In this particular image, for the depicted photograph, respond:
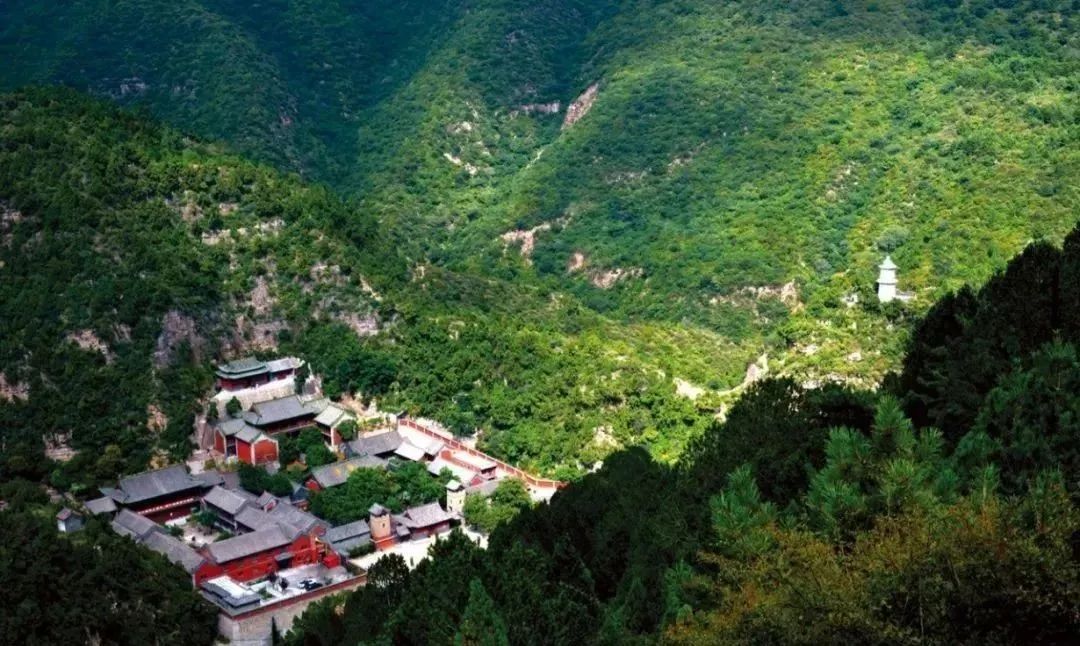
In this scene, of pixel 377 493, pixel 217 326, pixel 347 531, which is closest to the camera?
pixel 347 531

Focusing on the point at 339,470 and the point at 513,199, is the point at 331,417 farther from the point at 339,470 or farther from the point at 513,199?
the point at 513,199

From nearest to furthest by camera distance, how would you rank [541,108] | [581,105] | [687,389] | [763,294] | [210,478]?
1. [210,478]
2. [687,389]
3. [763,294]
4. [581,105]
5. [541,108]

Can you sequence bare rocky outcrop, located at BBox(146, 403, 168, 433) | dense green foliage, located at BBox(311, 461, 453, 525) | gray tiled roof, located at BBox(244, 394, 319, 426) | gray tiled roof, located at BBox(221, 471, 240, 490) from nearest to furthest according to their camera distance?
dense green foliage, located at BBox(311, 461, 453, 525) → gray tiled roof, located at BBox(221, 471, 240, 490) → bare rocky outcrop, located at BBox(146, 403, 168, 433) → gray tiled roof, located at BBox(244, 394, 319, 426)

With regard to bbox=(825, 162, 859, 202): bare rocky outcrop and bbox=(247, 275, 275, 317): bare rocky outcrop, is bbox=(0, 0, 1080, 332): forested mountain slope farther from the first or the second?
bbox=(247, 275, 275, 317): bare rocky outcrop

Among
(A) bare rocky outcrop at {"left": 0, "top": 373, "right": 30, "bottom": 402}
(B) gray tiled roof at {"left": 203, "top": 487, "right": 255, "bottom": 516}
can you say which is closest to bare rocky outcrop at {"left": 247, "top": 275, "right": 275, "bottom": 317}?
(A) bare rocky outcrop at {"left": 0, "top": 373, "right": 30, "bottom": 402}

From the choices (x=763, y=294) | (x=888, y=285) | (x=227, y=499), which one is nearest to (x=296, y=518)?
(x=227, y=499)

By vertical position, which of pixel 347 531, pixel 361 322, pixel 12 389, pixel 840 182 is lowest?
pixel 347 531

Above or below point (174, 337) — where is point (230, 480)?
below

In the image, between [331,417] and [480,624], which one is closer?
[480,624]
